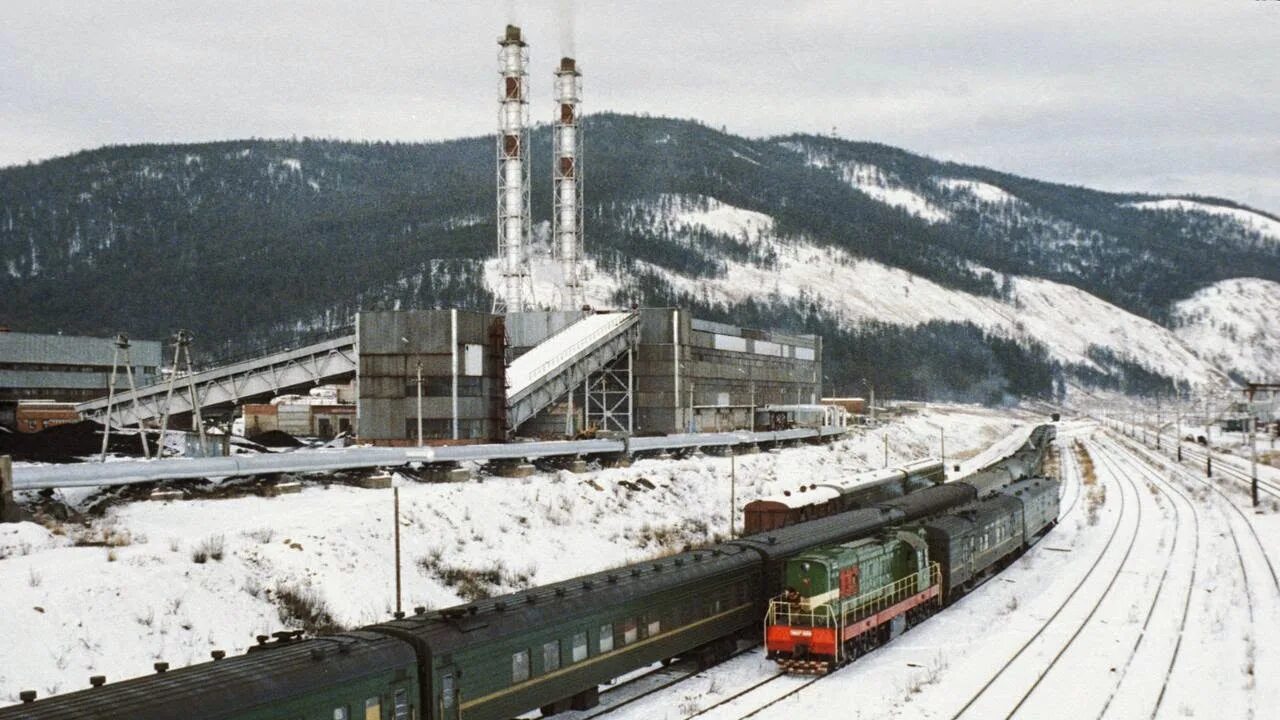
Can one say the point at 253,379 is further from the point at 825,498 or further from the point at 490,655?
the point at 490,655

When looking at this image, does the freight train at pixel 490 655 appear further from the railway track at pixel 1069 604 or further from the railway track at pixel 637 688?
the railway track at pixel 1069 604

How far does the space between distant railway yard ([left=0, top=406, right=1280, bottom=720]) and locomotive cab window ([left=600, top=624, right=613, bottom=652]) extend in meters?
0.08

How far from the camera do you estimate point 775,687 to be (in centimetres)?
2895

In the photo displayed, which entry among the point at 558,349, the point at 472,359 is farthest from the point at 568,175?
the point at 472,359

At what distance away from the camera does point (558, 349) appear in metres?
84.8

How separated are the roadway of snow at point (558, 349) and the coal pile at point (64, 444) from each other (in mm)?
24846

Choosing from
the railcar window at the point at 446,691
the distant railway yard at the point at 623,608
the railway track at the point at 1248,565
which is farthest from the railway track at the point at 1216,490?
the railcar window at the point at 446,691

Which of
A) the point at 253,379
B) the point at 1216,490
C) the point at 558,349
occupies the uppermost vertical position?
the point at 558,349

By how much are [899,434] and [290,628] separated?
→ 104241 millimetres

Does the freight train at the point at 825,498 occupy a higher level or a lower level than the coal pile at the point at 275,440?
lower

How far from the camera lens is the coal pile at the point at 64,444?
5034 centimetres

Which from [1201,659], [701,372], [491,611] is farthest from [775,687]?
[701,372]

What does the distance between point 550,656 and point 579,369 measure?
55.0m

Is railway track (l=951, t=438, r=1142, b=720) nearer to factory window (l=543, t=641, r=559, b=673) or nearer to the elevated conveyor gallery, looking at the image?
factory window (l=543, t=641, r=559, b=673)
